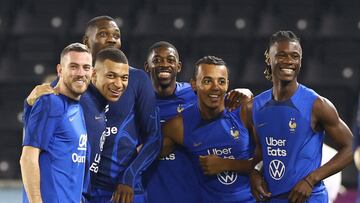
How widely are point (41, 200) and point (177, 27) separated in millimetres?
5904

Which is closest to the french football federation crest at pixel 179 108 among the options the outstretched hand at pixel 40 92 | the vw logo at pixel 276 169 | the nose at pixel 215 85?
the nose at pixel 215 85

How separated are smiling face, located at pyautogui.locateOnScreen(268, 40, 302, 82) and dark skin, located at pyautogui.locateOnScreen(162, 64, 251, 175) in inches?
16.0

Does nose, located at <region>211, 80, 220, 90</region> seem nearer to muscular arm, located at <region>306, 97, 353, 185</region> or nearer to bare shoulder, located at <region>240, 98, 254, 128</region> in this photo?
bare shoulder, located at <region>240, 98, 254, 128</region>

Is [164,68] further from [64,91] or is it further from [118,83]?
[64,91]

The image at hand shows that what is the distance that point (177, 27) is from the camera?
391 inches

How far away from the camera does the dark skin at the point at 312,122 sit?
477cm

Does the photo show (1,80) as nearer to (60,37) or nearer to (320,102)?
(60,37)

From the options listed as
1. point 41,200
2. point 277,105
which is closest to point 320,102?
point 277,105

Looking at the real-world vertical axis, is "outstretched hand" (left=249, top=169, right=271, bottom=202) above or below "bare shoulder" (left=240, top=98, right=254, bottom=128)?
below

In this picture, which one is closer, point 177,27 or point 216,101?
point 216,101

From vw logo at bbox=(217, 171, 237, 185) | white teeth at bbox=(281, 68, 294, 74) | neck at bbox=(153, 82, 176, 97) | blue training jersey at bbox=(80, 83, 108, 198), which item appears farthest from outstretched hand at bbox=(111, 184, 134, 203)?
white teeth at bbox=(281, 68, 294, 74)

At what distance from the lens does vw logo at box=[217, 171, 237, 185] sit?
5211 mm

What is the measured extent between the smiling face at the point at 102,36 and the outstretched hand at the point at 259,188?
1198 millimetres

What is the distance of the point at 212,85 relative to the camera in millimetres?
5191
